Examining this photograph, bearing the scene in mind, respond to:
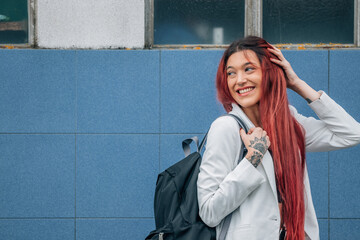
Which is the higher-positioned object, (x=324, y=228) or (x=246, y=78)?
(x=246, y=78)

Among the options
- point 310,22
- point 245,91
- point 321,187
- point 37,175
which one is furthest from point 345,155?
point 37,175

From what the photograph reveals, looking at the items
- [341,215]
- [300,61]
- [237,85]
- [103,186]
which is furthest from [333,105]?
[103,186]

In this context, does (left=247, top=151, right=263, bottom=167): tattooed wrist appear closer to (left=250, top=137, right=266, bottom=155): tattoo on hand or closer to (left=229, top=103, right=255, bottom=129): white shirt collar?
(left=250, top=137, right=266, bottom=155): tattoo on hand

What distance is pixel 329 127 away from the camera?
1.76 metres

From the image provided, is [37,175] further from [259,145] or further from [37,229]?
[259,145]

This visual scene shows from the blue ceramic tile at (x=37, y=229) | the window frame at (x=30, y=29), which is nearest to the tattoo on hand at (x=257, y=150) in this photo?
the blue ceramic tile at (x=37, y=229)

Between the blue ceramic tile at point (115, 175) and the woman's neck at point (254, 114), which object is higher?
the woman's neck at point (254, 114)

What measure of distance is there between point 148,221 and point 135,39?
5.95ft

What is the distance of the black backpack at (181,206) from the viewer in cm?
152

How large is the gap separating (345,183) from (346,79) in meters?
1.01

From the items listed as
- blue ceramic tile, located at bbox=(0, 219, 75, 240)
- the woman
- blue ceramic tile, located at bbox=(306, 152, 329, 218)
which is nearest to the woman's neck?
the woman

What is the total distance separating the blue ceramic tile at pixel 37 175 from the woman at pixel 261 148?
2.32 m

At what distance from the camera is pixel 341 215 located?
3.48 meters

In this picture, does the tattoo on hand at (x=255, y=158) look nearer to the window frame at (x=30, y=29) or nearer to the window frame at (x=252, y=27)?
the window frame at (x=252, y=27)
